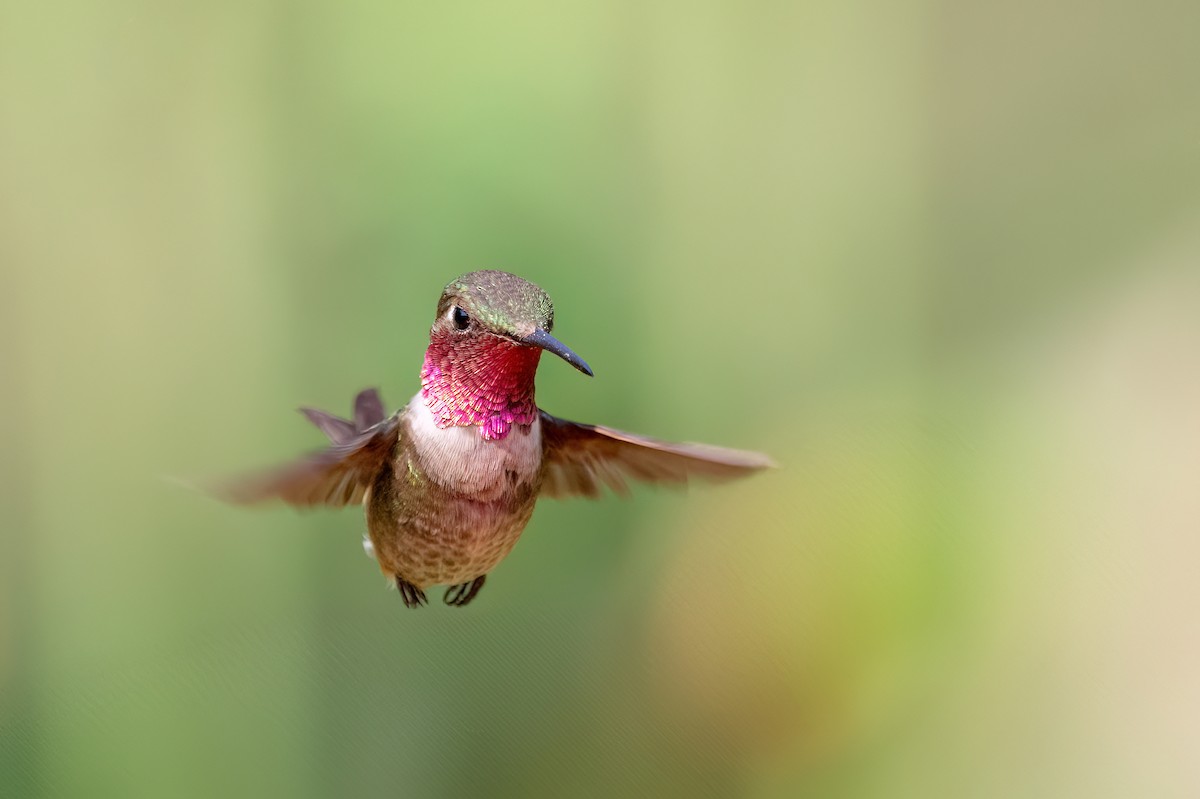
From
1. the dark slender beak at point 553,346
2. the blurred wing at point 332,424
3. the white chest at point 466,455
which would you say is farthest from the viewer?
the blurred wing at point 332,424

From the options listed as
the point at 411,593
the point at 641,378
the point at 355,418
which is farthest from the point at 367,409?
the point at 641,378

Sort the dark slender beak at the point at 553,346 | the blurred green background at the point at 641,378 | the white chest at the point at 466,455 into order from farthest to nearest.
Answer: the blurred green background at the point at 641,378 < the white chest at the point at 466,455 < the dark slender beak at the point at 553,346

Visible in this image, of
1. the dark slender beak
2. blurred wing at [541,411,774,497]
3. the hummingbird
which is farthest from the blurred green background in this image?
the dark slender beak

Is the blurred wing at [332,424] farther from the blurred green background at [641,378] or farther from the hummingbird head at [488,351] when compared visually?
the blurred green background at [641,378]

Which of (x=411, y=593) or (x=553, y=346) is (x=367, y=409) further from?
(x=553, y=346)

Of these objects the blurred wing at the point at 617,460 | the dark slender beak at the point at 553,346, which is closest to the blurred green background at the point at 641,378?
the blurred wing at the point at 617,460

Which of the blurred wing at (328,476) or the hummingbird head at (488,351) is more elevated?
the hummingbird head at (488,351)

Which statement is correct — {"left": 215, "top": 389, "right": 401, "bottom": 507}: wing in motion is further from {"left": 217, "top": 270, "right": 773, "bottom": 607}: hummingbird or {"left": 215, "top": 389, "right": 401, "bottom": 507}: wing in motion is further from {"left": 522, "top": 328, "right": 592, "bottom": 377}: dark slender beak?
{"left": 522, "top": 328, "right": 592, "bottom": 377}: dark slender beak
